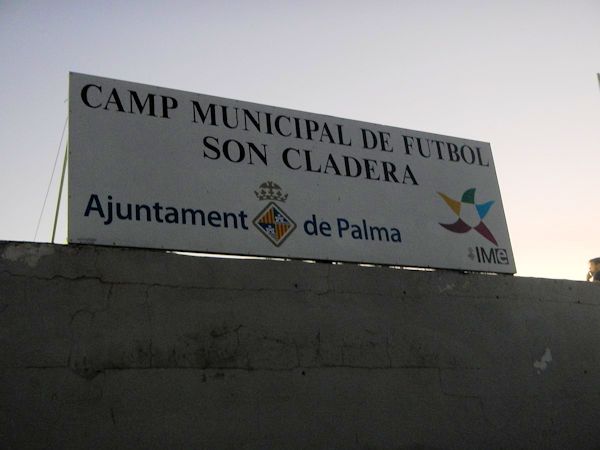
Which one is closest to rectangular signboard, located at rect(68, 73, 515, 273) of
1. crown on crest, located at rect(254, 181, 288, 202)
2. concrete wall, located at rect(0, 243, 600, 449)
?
crown on crest, located at rect(254, 181, 288, 202)

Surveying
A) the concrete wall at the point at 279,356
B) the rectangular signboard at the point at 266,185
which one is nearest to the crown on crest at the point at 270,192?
the rectangular signboard at the point at 266,185

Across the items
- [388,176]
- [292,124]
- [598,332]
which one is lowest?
[598,332]

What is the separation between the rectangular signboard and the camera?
227 inches

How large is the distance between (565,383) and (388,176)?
2.60 m

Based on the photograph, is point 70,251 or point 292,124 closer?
point 70,251

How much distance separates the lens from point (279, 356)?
5617 millimetres

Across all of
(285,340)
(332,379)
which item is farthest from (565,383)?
(285,340)

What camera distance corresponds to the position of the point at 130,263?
543 cm

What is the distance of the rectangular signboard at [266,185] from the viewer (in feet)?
18.9

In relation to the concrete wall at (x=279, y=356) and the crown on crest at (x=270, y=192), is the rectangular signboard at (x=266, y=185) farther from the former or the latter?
the concrete wall at (x=279, y=356)

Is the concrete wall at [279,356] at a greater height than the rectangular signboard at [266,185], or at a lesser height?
lesser

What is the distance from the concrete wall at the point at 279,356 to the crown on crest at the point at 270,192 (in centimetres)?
69

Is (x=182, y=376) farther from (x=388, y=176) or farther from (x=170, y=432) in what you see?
(x=388, y=176)

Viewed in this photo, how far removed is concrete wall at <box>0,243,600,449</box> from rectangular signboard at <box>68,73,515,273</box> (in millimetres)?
265
